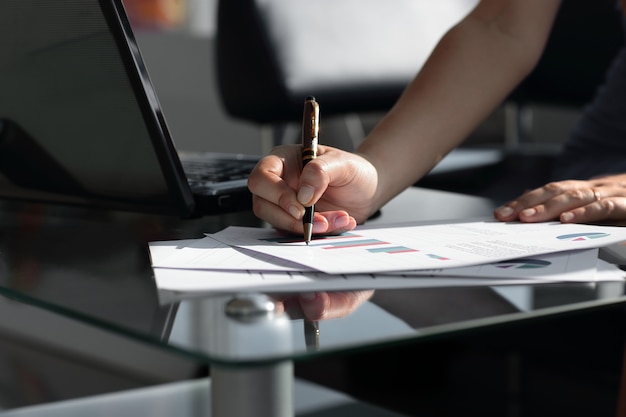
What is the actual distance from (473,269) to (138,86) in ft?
1.10

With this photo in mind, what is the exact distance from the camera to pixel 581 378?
1.77 meters

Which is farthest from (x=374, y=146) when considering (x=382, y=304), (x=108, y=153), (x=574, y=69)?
(x=574, y=69)

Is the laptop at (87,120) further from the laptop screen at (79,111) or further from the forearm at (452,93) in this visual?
the forearm at (452,93)

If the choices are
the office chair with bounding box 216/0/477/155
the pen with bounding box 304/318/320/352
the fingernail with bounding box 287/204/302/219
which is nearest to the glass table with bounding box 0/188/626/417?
the pen with bounding box 304/318/320/352

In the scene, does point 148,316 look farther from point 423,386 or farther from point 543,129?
point 543,129

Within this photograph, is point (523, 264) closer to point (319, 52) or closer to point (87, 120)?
point (87, 120)

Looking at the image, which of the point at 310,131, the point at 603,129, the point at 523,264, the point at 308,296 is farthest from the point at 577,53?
the point at 308,296

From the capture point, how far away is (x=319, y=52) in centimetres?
193

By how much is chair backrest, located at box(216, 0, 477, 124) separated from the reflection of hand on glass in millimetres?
1296

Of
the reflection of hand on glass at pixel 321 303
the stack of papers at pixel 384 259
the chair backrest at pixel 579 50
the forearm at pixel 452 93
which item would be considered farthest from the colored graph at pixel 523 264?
the chair backrest at pixel 579 50

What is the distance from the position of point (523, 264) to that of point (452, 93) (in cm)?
46

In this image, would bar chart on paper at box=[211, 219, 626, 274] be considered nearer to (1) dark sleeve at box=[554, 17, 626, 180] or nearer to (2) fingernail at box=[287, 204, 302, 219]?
(2) fingernail at box=[287, 204, 302, 219]

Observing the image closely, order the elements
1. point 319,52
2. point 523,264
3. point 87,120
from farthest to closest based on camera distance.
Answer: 1. point 319,52
2. point 87,120
3. point 523,264

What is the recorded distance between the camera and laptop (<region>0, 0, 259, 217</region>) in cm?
79
